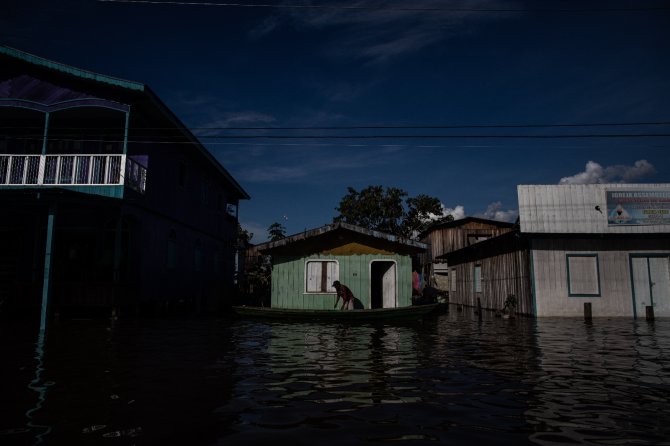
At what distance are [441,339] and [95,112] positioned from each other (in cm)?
1602

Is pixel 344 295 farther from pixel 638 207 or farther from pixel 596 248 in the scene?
pixel 638 207

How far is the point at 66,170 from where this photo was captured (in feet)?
Answer: 57.1

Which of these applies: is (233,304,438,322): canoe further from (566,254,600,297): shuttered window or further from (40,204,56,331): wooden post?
(566,254,600,297): shuttered window

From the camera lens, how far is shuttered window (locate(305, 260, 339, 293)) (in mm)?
19984

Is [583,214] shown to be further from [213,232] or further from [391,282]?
[213,232]

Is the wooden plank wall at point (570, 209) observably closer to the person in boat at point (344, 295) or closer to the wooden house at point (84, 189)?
the person in boat at point (344, 295)

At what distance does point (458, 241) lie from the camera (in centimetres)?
3872


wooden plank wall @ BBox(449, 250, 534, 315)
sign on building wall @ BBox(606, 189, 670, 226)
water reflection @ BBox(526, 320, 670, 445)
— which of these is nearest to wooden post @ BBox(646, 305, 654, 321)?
sign on building wall @ BBox(606, 189, 670, 226)

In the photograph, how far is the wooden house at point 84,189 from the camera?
1672 centimetres

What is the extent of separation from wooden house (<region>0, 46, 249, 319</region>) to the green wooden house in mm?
5139

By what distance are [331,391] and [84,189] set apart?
574 inches

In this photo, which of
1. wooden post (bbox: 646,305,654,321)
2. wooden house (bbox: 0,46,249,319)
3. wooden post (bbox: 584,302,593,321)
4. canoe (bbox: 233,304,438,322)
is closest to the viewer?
wooden house (bbox: 0,46,249,319)

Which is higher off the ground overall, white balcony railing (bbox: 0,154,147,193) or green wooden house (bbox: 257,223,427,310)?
white balcony railing (bbox: 0,154,147,193)

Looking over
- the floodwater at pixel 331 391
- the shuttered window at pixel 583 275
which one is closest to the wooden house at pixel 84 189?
the floodwater at pixel 331 391
